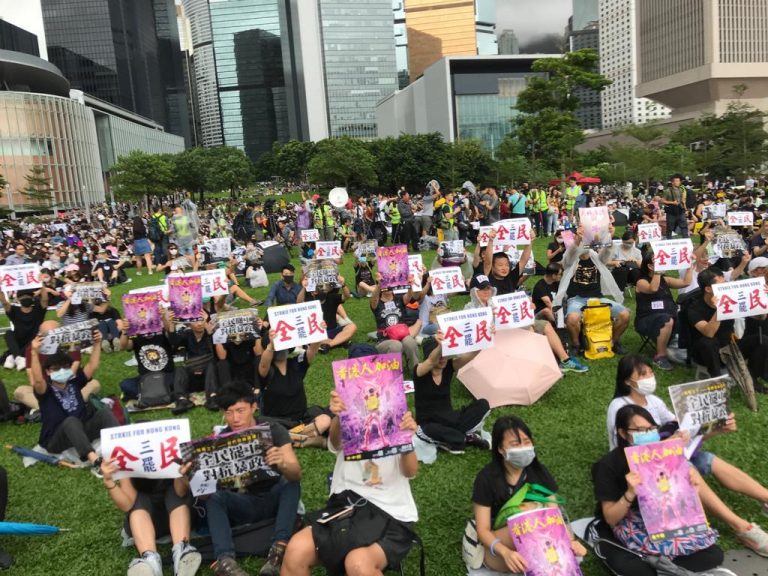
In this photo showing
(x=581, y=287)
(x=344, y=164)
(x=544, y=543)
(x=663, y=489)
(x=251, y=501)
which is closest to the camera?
(x=544, y=543)

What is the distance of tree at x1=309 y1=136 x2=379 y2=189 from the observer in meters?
64.9

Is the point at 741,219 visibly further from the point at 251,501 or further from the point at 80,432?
the point at 80,432

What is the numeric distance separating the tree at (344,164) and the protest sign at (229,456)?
205 feet

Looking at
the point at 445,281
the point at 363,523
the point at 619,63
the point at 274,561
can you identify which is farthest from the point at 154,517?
the point at 619,63

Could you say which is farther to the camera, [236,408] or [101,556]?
[101,556]

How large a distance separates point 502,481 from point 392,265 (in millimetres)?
5817

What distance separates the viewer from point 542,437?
6094 mm

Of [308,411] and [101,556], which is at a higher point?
[308,411]

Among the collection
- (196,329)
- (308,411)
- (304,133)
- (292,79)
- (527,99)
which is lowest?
(308,411)

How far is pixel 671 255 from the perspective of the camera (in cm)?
816

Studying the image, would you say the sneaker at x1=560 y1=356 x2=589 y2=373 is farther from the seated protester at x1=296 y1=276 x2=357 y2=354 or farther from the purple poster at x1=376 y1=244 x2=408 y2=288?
the seated protester at x1=296 y1=276 x2=357 y2=354

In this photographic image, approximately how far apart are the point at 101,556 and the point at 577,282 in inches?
265

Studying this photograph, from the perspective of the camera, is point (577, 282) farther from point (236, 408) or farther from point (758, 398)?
point (236, 408)

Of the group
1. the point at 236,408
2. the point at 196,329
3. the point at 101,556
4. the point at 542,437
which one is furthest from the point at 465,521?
the point at 196,329
